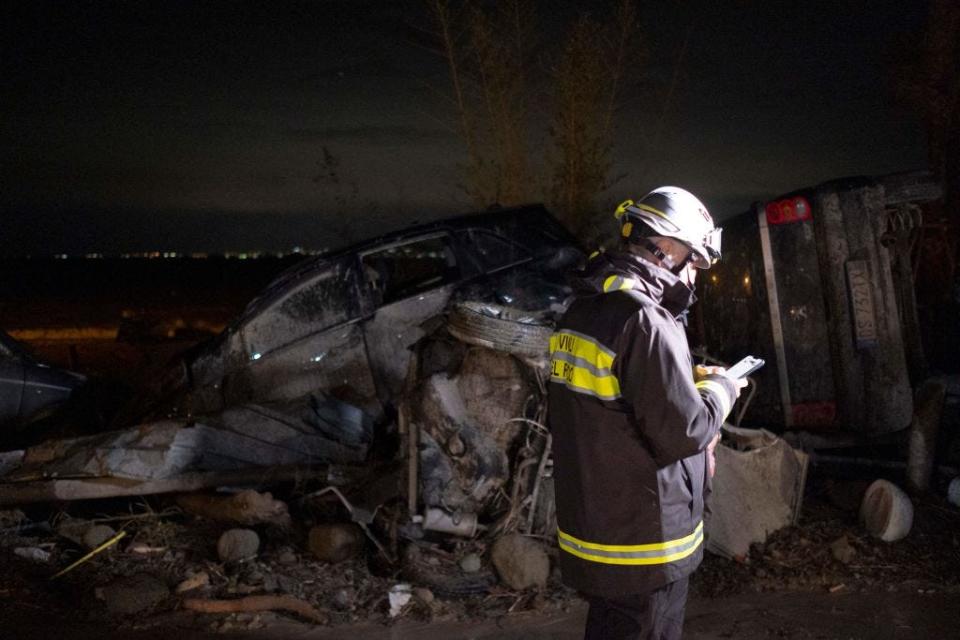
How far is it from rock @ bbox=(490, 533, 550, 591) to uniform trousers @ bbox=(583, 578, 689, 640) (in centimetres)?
164

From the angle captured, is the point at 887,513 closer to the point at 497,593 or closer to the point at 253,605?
the point at 497,593

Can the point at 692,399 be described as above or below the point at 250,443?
above

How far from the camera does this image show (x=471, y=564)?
Result: 13.7 ft

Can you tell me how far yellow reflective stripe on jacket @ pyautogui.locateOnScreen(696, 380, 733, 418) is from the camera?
229cm

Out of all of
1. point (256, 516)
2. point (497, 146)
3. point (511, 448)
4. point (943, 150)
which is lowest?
point (256, 516)

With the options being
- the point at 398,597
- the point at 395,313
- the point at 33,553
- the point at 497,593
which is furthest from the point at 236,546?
the point at 395,313

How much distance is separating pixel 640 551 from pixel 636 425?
36cm

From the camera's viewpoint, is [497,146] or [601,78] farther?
[497,146]

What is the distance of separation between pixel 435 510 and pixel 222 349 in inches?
104

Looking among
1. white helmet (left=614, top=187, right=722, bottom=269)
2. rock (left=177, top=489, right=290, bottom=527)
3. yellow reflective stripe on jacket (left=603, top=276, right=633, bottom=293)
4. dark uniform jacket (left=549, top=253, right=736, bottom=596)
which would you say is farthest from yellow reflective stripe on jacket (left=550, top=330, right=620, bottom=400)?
rock (left=177, top=489, right=290, bottom=527)

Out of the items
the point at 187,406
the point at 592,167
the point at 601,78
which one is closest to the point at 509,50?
the point at 601,78

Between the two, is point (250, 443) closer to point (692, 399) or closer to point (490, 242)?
point (490, 242)

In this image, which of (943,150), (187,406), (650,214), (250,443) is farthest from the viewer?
(943,150)

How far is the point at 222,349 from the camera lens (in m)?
6.10
